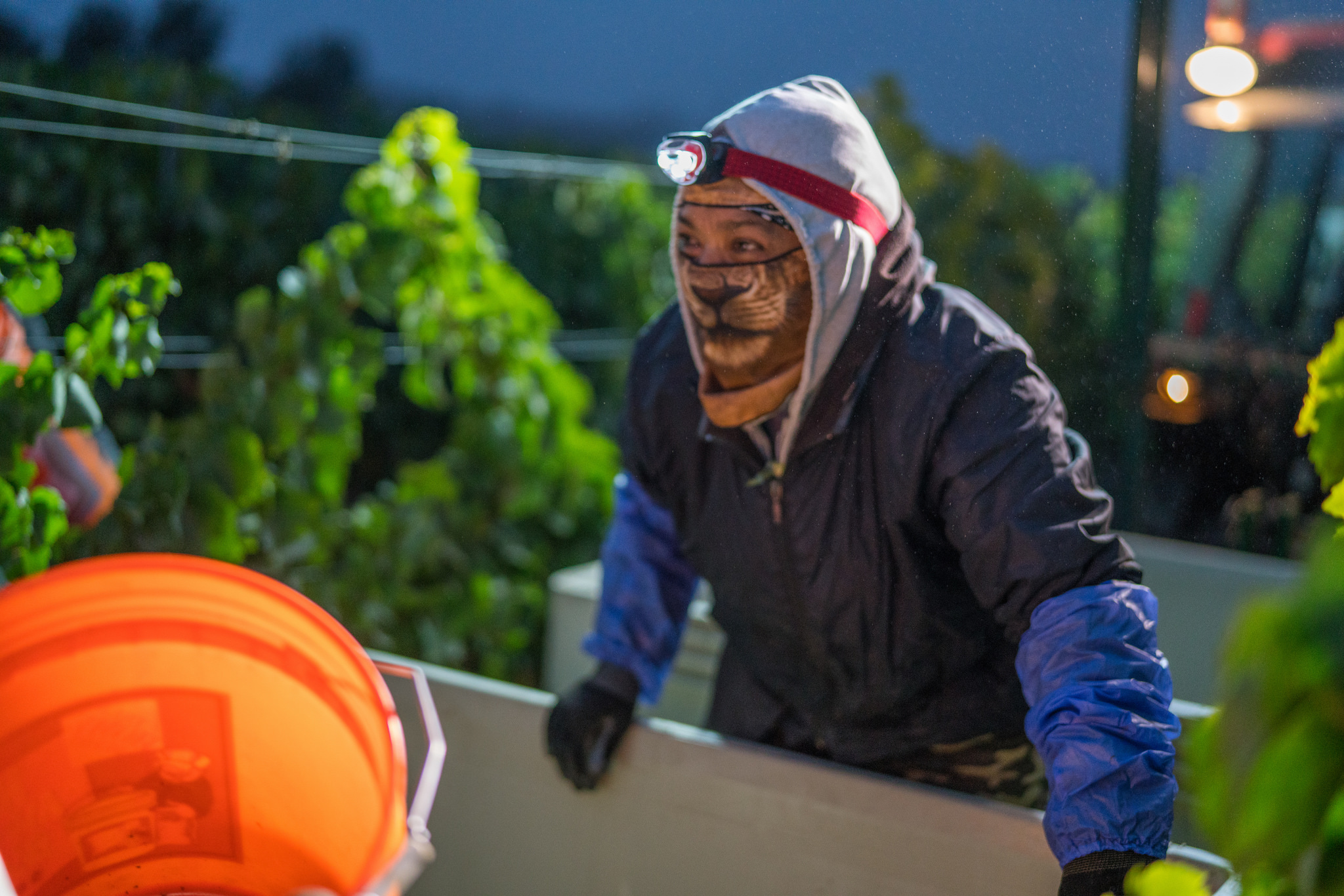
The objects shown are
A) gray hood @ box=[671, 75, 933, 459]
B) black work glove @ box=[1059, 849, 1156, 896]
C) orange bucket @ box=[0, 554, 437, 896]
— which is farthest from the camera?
gray hood @ box=[671, 75, 933, 459]

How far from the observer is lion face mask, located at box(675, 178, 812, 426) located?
149 centimetres

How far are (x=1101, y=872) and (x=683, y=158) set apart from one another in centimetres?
97

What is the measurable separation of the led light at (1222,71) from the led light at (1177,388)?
0.66 meters

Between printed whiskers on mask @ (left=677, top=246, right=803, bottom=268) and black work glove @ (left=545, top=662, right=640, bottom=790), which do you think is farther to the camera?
black work glove @ (left=545, top=662, right=640, bottom=790)

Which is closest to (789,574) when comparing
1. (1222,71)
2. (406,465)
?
(1222,71)

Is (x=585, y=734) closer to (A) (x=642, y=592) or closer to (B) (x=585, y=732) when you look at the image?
(B) (x=585, y=732)

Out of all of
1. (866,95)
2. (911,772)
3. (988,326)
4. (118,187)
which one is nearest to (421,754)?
(911,772)

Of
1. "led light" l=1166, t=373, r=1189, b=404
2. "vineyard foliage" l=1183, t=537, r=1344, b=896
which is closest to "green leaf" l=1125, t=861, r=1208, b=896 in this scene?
"vineyard foliage" l=1183, t=537, r=1344, b=896

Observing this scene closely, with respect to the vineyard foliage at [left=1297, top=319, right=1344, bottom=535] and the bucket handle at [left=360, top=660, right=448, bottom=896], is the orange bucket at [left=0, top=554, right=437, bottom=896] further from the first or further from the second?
the vineyard foliage at [left=1297, top=319, right=1344, bottom=535]

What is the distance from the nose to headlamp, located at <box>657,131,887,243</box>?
139mm

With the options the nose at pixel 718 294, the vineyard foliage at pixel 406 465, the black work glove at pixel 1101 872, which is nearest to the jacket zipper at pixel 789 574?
the nose at pixel 718 294

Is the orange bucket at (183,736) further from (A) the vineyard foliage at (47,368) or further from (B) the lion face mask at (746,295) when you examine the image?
(B) the lion face mask at (746,295)

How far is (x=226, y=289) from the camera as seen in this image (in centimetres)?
379

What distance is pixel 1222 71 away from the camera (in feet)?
8.04
